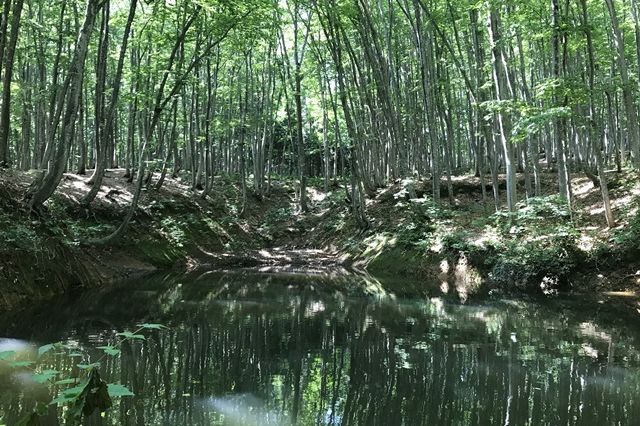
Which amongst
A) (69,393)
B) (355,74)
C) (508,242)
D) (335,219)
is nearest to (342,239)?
(335,219)

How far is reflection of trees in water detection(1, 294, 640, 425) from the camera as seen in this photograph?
438cm

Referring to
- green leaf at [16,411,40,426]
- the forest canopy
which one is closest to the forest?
green leaf at [16,411,40,426]

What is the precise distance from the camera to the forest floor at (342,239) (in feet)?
35.4

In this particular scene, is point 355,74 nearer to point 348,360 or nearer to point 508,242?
point 508,242

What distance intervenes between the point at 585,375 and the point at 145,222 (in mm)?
14803

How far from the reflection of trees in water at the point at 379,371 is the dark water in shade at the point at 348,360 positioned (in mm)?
21

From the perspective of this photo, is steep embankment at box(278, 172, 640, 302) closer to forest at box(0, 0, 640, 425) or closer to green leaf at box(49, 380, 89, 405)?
forest at box(0, 0, 640, 425)

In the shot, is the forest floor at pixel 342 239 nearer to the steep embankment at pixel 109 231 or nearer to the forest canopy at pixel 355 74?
the steep embankment at pixel 109 231

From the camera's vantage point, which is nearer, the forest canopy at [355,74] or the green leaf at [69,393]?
the green leaf at [69,393]

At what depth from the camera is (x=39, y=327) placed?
7160 millimetres

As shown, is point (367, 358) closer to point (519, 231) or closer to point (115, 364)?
point (115, 364)

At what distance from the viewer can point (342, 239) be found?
20.4m

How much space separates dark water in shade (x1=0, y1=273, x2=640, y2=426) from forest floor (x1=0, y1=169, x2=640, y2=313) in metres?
1.43

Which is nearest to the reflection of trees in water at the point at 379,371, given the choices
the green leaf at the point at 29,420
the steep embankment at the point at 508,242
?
the green leaf at the point at 29,420
